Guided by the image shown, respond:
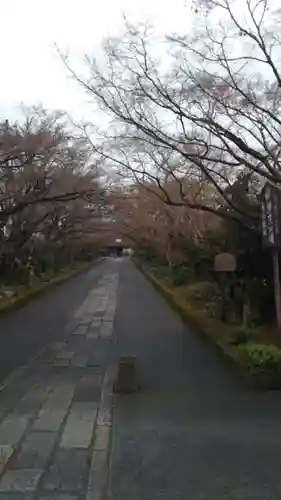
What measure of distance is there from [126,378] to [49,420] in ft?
6.80

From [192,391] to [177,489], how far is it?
4.67m

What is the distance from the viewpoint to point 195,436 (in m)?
7.25

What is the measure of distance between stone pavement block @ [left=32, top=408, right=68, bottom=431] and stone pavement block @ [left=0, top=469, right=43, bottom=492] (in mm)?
1681

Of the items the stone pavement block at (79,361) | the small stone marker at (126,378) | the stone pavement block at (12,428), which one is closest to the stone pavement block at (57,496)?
the stone pavement block at (12,428)

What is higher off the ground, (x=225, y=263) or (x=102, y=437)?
(x=225, y=263)

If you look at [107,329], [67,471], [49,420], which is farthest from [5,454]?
[107,329]

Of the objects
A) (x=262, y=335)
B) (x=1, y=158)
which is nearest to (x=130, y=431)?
(x=262, y=335)

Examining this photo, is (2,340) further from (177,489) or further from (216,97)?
(177,489)

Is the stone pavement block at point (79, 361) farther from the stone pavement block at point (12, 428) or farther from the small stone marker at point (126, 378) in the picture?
the stone pavement block at point (12, 428)

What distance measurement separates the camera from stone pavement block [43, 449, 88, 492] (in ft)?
18.4

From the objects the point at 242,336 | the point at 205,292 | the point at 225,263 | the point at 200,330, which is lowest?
A: the point at 200,330

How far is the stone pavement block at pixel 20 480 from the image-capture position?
5516mm

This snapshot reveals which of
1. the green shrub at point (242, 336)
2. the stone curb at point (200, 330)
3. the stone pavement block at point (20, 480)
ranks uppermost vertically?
the green shrub at point (242, 336)

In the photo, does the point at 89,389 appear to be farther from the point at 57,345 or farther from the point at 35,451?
the point at 57,345
